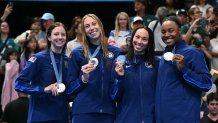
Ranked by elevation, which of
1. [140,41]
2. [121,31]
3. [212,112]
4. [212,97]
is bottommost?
[212,112]

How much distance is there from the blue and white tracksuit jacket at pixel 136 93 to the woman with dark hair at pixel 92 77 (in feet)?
0.57

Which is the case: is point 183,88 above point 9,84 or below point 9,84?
above

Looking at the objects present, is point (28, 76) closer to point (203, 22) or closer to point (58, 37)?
point (58, 37)

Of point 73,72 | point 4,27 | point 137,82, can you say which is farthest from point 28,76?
point 4,27

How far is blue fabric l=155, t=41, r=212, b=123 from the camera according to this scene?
247 inches

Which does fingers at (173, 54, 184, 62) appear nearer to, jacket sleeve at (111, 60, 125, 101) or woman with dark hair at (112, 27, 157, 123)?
woman with dark hair at (112, 27, 157, 123)

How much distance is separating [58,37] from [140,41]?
3.41 feet

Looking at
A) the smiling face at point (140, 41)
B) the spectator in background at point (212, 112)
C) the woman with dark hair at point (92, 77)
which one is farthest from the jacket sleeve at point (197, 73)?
the spectator in background at point (212, 112)

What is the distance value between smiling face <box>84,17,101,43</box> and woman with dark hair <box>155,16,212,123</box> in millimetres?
807

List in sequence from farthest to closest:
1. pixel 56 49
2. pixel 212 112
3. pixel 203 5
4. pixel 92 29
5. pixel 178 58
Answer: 1. pixel 203 5
2. pixel 212 112
3. pixel 56 49
4. pixel 92 29
5. pixel 178 58

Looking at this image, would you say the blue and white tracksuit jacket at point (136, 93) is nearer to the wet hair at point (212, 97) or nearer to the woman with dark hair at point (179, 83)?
the woman with dark hair at point (179, 83)

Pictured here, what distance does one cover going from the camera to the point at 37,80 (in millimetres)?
7066

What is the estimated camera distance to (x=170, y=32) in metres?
6.43

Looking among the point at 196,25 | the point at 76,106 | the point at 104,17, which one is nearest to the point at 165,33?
the point at 76,106
